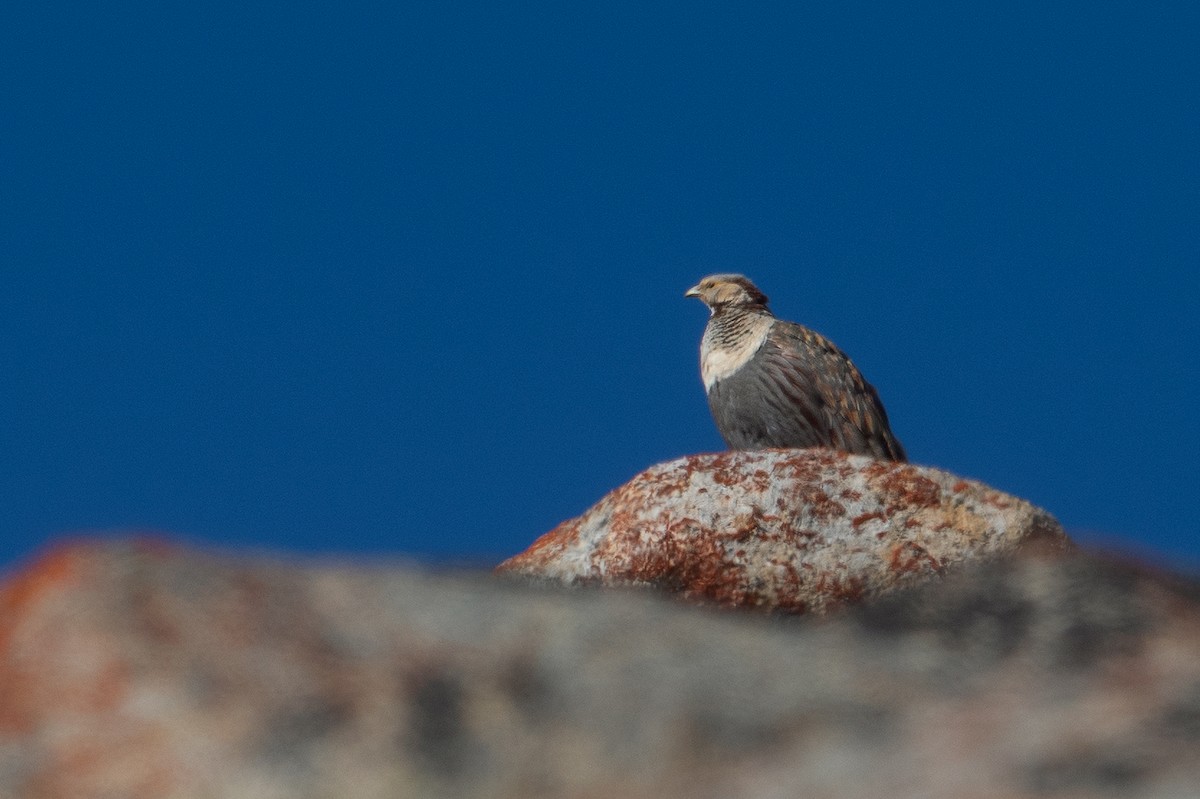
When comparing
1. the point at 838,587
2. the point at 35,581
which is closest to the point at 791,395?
the point at 838,587

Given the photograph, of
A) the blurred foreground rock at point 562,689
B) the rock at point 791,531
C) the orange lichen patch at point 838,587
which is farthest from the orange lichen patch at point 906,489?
the blurred foreground rock at point 562,689

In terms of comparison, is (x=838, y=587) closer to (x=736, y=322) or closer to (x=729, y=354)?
(x=729, y=354)

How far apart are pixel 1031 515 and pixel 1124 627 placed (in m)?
4.35

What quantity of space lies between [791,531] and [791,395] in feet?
14.5

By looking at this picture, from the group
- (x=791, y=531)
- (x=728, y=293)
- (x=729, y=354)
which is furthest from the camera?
(x=728, y=293)

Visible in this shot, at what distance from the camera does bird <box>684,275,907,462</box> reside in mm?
12609

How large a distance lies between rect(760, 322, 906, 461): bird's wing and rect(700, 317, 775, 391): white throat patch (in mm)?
137

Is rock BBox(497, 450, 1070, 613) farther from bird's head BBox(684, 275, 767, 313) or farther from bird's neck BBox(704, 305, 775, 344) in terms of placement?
bird's head BBox(684, 275, 767, 313)

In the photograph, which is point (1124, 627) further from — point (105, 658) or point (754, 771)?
point (105, 658)

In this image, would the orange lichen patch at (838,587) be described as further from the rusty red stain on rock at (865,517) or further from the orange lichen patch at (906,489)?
the orange lichen patch at (906,489)

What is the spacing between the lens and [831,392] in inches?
500

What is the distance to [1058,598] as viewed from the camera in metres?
4.56

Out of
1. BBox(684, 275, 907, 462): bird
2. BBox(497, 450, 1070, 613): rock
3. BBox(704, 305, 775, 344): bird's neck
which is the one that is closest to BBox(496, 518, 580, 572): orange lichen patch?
BBox(497, 450, 1070, 613): rock

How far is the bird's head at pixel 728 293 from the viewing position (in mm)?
13992
